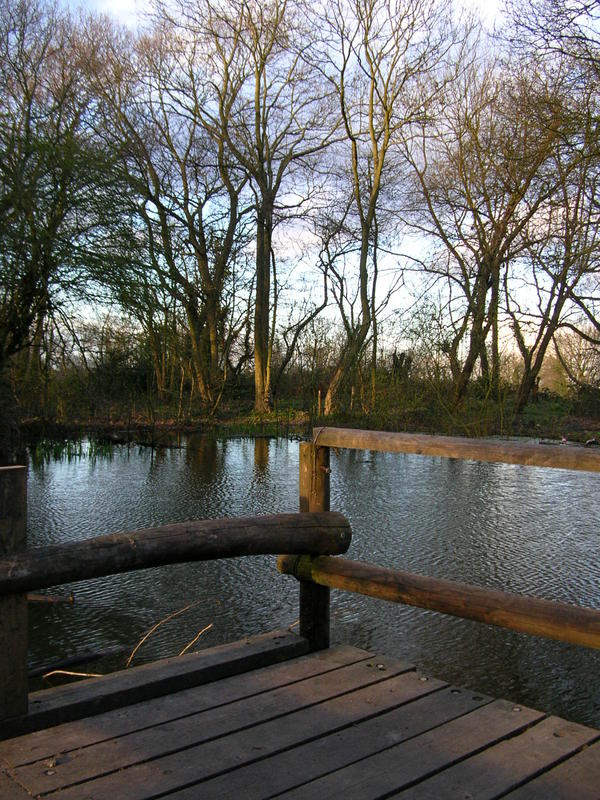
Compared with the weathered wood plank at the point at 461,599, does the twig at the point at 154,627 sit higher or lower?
lower

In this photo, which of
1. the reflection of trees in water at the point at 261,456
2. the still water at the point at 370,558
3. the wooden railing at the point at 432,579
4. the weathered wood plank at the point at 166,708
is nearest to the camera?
the weathered wood plank at the point at 166,708

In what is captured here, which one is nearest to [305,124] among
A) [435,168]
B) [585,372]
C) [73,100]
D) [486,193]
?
[435,168]

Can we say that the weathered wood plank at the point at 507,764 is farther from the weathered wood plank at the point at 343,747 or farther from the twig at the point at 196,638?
the twig at the point at 196,638

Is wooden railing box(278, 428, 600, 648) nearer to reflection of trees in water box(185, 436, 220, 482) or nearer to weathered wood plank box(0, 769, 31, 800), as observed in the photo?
weathered wood plank box(0, 769, 31, 800)

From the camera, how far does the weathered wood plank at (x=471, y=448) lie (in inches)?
101

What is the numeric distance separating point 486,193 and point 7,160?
13.4 m

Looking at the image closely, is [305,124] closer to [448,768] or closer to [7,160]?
[7,160]

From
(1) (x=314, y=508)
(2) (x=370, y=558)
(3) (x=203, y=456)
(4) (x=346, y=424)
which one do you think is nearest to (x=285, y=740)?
(1) (x=314, y=508)

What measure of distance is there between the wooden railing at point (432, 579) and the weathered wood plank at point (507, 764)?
0.29 m

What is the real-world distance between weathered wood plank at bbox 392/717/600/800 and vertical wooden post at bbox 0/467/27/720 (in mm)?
1183

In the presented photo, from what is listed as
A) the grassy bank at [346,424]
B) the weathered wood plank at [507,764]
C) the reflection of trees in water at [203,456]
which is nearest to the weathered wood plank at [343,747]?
the weathered wood plank at [507,764]

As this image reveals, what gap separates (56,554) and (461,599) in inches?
54.4

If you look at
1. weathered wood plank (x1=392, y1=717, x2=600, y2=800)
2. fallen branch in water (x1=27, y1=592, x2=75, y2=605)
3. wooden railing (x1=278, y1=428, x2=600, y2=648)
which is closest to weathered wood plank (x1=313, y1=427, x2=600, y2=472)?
wooden railing (x1=278, y1=428, x2=600, y2=648)

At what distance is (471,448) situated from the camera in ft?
9.34
